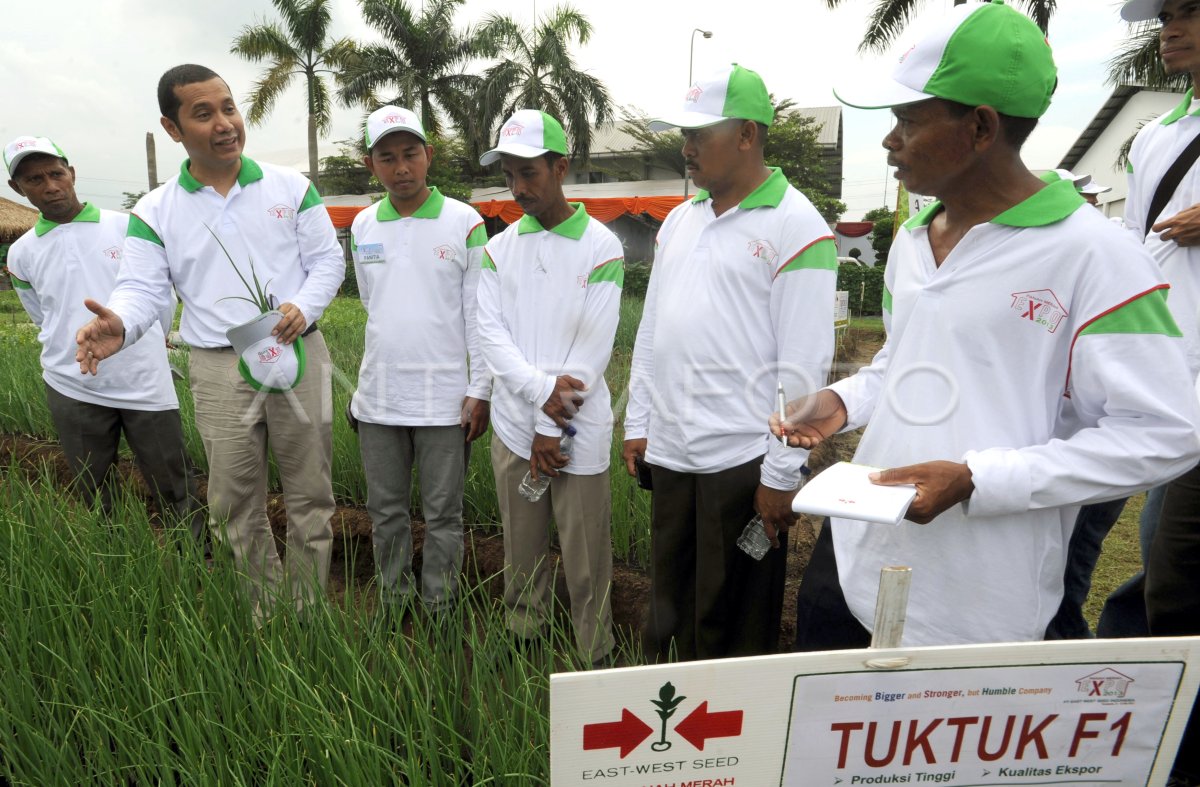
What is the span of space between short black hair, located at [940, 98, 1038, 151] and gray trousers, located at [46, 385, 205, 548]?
306 cm

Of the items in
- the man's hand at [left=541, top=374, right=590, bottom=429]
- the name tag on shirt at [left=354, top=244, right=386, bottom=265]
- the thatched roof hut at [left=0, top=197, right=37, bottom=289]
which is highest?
the name tag on shirt at [left=354, top=244, right=386, bottom=265]

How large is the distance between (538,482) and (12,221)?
2545 centimetres

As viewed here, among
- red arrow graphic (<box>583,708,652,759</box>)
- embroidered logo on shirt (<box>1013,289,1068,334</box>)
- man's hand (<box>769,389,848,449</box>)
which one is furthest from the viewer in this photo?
man's hand (<box>769,389,848,449</box>)

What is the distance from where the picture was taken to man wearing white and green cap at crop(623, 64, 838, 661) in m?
1.92

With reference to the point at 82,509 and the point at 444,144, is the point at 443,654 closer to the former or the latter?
the point at 82,509

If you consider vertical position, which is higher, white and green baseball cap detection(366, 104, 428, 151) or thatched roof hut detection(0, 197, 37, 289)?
white and green baseball cap detection(366, 104, 428, 151)

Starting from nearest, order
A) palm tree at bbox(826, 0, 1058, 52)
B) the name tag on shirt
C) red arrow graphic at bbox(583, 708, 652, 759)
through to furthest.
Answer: red arrow graphic at bbox(583, 708, 652, 759) < the name tag on shirt < palm tree at bbox(826, 0, 1058, 52)

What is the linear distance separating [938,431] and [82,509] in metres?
2.19

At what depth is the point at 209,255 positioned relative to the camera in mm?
2492

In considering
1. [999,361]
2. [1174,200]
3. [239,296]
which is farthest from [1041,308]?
[239,296]

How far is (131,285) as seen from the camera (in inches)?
96.9

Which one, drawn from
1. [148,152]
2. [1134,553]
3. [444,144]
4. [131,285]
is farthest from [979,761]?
[148,152]

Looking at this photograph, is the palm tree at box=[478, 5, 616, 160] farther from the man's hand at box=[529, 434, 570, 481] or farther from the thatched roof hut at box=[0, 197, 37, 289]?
the man's hand at box=[529, 434, 570, 481]

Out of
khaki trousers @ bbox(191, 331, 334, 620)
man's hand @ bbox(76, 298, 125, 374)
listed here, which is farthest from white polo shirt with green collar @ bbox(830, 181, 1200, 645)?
man's hand @ bbox(76, 298, 125, 374)
